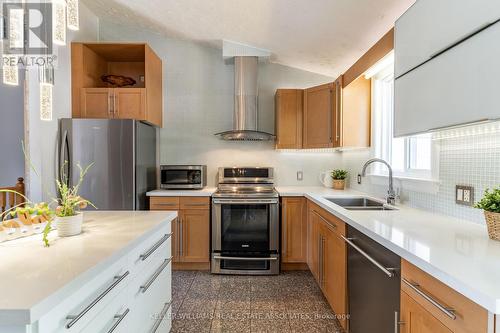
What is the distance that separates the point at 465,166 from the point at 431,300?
0.99 m

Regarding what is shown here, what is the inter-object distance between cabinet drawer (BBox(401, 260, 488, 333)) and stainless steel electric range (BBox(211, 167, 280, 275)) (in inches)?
79.6

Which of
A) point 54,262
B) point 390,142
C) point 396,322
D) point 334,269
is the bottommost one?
point 334,269

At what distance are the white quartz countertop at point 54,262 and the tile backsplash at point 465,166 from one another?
5.62 ft

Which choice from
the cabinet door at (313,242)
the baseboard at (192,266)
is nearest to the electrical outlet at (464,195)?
the cabinet door at (313,242)

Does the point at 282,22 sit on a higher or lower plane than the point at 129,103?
higher

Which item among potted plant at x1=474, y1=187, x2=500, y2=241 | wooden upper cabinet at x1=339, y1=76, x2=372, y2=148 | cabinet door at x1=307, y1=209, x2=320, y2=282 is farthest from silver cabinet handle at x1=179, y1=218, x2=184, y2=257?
potted plant at x1=474, y1=187, x2=500, y2=241

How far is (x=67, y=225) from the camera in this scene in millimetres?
1315

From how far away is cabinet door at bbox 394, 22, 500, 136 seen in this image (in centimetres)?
102

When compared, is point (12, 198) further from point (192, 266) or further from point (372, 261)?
point (372, 261)

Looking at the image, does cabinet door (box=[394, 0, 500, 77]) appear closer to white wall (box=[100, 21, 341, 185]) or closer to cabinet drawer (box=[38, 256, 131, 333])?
cabinet drawer (box=[38, 256, 131, 333])

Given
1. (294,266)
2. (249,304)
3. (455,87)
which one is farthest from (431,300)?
(294,266)

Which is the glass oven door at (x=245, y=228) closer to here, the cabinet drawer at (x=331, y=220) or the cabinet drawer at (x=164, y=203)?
the cabinet drawer at (x=164, y=203)

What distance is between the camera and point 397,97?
1.69 metres

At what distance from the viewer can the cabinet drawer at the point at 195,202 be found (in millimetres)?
3197
